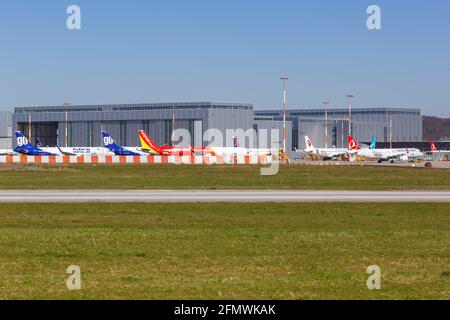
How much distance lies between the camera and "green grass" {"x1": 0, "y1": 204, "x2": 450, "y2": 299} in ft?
50.6

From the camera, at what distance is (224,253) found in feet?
67.2

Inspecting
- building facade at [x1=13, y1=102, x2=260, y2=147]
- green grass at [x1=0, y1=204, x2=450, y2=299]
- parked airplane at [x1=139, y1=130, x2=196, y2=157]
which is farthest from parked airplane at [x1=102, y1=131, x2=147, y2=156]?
green grass at [x1=0, y1=204, x2=450, y2=299]

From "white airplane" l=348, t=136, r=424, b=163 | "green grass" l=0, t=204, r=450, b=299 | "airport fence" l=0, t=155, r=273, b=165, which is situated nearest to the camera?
"green grass" l=0, t=204, r=450, b=299

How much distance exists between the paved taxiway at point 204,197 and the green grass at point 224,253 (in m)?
5.71

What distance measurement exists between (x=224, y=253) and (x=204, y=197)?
21.2 m

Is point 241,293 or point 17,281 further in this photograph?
point 17,281

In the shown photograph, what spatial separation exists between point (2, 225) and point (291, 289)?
15.1 metres

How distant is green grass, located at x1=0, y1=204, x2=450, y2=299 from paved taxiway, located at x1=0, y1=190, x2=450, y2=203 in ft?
18.7

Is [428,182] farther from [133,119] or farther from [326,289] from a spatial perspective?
[133,119]

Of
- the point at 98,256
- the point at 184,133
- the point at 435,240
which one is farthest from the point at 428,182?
the point at 184,133

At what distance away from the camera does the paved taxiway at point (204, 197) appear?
3965 centimetres

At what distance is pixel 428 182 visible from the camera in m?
61.4

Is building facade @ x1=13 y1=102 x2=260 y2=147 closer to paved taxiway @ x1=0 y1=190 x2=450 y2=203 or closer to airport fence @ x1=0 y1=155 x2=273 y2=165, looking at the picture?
airport fence @ x1=0 y1=155 x2=273 y2=165
